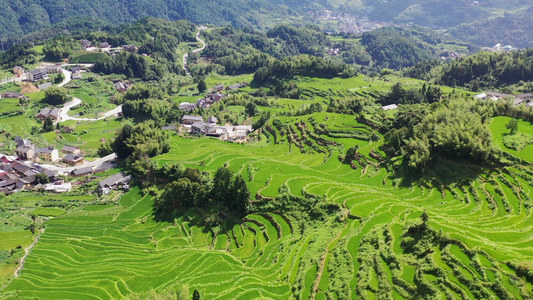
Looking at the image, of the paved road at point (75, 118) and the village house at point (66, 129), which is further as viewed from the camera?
the paved road at point (75, 118)

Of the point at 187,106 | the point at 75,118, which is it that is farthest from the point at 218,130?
the point at 75,118

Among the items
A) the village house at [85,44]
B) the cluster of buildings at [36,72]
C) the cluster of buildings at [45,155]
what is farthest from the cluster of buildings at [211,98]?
the village house at [85,44]

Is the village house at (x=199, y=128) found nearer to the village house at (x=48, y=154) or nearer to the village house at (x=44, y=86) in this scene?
the village house at (x=48, y=154)

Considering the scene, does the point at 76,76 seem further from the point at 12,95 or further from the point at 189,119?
the point at 189,119

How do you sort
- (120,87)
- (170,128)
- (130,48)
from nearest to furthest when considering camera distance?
(170,128), (120,87), (130,48)

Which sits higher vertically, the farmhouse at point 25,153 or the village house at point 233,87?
the village house at point 233,87

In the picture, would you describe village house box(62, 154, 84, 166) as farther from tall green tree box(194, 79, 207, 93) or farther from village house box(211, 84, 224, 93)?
tall green tree box(194, 79, 207, 93)

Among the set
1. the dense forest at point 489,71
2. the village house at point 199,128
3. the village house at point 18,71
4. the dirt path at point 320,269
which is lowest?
the village house at point 18,71
